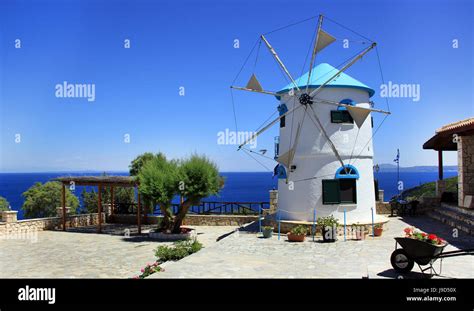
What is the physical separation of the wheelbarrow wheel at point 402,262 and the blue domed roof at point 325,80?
31.3 ft

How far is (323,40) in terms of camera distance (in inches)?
634

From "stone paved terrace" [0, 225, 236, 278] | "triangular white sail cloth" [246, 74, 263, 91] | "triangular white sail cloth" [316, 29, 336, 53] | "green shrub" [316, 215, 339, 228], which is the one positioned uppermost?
"triangular white sail cloth" [316, 29, 336, 53]

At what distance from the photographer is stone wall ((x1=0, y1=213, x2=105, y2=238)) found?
21170mm

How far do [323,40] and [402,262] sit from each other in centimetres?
980

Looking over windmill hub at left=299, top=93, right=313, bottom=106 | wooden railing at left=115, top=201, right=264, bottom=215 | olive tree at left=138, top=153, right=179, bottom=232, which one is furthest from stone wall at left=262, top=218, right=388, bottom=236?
wooden railing at left=115, top=201, right=264, bottom=215

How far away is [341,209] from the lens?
1716 cm

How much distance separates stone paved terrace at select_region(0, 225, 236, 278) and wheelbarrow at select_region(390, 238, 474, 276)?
801 centimetres

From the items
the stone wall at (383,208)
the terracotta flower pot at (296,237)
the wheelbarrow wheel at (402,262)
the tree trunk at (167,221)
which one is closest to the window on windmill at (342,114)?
the terracotta flower pot at (296,237)

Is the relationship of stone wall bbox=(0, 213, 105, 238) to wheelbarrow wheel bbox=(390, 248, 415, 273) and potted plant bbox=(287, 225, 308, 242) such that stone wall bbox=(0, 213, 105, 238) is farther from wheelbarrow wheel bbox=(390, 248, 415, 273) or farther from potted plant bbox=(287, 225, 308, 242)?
wheelbarrow wheel bbox=(390, 248, 415, 273)

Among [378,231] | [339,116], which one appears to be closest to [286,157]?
[339,116]
